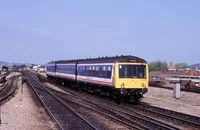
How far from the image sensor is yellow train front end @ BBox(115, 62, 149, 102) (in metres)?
23.7

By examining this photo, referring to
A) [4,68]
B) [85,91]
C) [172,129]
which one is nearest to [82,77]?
[85,91]

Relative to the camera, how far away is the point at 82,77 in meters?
34.3

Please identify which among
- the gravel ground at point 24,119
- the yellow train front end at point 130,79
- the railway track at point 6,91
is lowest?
the gravel ground at point 24,119

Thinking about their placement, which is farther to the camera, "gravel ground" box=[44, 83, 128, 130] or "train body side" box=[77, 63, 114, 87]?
"train body side" box=[77, 63, 114, 87]

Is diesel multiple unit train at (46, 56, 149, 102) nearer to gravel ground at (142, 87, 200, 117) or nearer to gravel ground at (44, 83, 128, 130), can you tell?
gravel ground at (142, 87, 200, 117)

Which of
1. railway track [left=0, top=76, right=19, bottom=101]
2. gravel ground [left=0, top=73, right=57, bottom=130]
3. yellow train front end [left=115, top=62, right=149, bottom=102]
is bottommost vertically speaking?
gravel ground [left=0, top=73, right=57, bottom=130]

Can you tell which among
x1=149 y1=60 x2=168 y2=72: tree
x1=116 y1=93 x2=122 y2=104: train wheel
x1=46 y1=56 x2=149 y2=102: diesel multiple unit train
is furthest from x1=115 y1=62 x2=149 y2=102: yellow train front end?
x1=149 y1=60 x2=168 y2=72: tree

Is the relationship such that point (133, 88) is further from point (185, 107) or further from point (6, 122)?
point (6, 122)

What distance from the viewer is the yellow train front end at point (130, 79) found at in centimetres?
2373

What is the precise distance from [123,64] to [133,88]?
166cm

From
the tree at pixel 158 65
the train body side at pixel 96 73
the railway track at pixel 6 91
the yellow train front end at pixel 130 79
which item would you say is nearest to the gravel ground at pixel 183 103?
the yellow train front end at pixel 130 79

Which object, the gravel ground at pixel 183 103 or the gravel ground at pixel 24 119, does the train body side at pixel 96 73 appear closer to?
the gravel ground at pixel 183 103

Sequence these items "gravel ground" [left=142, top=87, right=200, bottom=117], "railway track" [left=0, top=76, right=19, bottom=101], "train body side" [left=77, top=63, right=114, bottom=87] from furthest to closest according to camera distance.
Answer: "railway track" [left=0, top=76, right=19, bottom=101], "train body side" [left=77, top=63, right=114, bottom=87], "gravel ground" [left=142, top=87, right=200, bottom=117]

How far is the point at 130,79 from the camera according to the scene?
23969 millimetres
